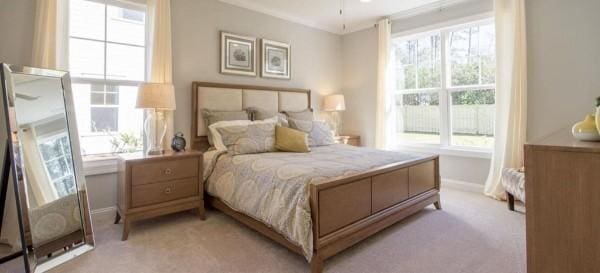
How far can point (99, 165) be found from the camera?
9.38ft

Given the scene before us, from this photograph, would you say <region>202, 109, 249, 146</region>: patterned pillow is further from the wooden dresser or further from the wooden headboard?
the wooden dresser

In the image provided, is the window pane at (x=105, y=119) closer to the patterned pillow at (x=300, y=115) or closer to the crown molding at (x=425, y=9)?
the patterned pillow at (x=300, y=115)

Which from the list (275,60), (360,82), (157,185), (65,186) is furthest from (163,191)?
(360,82)

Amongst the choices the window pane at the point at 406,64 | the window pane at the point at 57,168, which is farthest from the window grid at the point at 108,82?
the window pane at the point at 406,64

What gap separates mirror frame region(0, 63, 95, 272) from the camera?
1790mm

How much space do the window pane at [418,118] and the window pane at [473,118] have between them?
0.25m

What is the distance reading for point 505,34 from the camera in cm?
343

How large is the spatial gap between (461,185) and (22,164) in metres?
4.57

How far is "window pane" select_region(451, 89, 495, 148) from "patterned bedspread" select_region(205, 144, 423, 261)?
159 cm

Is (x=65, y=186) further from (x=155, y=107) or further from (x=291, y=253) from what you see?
(x=291, y=253)

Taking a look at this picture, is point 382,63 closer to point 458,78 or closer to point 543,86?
point 458,78

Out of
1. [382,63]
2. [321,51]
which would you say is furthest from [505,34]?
[321,51]

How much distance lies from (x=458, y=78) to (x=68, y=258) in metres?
4.65

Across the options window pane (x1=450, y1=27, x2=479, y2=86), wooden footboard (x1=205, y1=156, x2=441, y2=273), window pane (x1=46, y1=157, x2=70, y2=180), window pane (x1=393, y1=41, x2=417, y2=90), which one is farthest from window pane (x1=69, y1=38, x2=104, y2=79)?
window pane (x1=450, y1=27, x2=479, y2=86)
